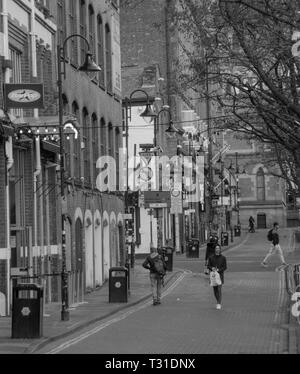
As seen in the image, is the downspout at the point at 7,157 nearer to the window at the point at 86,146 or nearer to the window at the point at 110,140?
the window at the point at 86,146

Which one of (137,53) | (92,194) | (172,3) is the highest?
(137,53)

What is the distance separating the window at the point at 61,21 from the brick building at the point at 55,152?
0.04 metres

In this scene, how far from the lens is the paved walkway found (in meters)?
15.6

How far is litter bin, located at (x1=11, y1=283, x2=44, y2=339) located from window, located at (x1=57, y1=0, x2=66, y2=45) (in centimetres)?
1340

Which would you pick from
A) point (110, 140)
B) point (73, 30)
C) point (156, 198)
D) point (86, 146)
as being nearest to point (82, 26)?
point (73, 30)

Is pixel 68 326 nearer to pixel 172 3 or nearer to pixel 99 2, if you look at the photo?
pixel 172 3

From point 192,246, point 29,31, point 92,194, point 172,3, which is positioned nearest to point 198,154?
point 192,246

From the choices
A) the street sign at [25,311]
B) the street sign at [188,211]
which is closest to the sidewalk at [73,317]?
the street sign at [25,311]

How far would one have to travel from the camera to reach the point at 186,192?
207 feet

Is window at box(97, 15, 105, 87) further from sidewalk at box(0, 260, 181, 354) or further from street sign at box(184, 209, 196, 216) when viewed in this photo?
street sign at box(184, 209, 196, 216)

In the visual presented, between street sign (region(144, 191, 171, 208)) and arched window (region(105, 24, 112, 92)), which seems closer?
arched window (region(105, 24, 112, 92))

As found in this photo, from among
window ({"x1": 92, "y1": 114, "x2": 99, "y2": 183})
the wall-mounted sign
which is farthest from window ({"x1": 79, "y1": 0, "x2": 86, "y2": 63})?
the wall-mounted sign

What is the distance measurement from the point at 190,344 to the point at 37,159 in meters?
9.10
